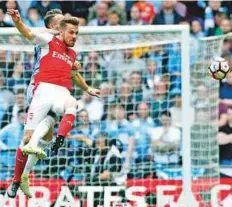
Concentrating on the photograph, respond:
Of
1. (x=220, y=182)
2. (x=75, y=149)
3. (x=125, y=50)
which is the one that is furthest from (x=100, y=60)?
(x=220, y=182)

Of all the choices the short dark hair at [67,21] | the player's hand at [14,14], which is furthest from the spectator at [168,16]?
the player's hand at [14,14]

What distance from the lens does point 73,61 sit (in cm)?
1124

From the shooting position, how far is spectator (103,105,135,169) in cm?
1396

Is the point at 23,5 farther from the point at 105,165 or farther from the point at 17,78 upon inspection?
the point at 105,165

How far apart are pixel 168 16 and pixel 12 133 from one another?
398 cm

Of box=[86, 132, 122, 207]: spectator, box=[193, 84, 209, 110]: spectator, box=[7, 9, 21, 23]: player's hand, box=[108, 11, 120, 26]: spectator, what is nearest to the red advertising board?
box=[86, 132, 122, 207]: spectator

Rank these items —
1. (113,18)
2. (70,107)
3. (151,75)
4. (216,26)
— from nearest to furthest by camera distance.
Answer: (70,107) < (151,75) < (113,18) < (216,26)

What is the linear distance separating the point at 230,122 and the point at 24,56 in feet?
10.0

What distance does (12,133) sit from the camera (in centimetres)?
1389

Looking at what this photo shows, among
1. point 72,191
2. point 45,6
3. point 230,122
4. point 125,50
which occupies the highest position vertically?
point 45,6

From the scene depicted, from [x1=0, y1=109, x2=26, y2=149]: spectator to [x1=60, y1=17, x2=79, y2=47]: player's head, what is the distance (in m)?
3.03

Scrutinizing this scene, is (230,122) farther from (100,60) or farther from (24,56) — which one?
(24,56)

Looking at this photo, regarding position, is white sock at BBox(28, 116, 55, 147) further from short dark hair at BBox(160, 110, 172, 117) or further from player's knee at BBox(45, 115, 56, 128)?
short dark hair at BBox(160, 110, 172, 117)

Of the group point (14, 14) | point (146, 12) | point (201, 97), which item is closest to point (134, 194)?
point (201, 97)
